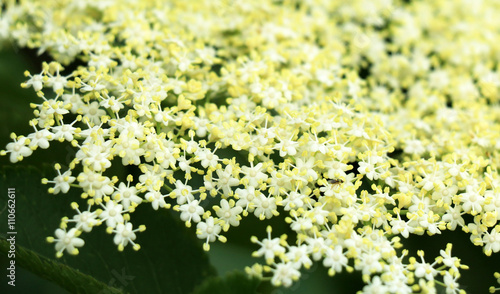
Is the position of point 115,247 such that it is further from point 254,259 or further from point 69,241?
point 254,259

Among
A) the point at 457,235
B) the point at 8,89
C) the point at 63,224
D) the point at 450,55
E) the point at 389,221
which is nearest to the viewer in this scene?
the point at 63,224

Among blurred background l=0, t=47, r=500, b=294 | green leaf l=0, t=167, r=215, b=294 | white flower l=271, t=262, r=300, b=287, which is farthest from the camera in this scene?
blurred background l=0, t=47, r=500, b=294

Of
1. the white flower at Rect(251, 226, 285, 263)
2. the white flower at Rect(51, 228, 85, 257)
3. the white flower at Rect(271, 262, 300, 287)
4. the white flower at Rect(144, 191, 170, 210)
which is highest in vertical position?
the white flower at Rect(144, 191, 170, 210)

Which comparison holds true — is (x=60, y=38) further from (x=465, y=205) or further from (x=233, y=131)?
(x=465, y=205)

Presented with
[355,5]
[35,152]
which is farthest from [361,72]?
[35,152]

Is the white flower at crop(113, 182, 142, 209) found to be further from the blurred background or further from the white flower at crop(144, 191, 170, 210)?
the blurred background

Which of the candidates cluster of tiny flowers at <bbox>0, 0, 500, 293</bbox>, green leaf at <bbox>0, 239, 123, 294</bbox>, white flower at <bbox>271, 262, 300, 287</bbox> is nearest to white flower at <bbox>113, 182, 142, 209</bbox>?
cluster of tiny flowers at <bbox>0, 0, 500, 293</bbox>

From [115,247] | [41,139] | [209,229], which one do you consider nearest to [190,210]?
[209,229]
